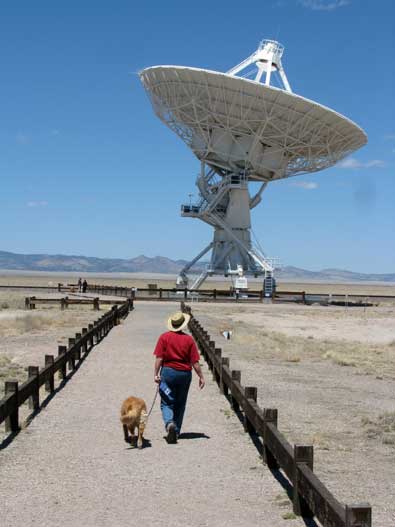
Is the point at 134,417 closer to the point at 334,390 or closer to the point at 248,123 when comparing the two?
the point at 334,390

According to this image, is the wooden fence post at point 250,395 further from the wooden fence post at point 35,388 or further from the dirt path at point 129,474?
the wooden fence post at point 35,388

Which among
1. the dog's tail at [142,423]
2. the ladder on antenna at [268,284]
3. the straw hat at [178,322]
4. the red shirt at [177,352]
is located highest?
the ladder on antenna at [268,284]

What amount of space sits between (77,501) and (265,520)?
1.58 m

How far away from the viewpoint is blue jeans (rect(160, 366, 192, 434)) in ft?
28.9

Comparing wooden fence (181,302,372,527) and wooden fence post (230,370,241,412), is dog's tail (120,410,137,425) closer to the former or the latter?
wooden fence (181,302,372,527)

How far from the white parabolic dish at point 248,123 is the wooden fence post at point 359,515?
40.0 metres

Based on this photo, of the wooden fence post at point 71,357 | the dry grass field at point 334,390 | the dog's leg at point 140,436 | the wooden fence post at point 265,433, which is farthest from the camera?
the wooden fence post at point 71,357

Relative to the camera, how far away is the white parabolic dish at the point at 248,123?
44156 millimetres

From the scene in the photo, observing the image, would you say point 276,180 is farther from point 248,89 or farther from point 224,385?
point 224,385

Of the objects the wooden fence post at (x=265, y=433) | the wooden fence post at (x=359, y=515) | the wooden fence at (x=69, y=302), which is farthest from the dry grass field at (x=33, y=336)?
the wooden fence post at (x=359, y=515)

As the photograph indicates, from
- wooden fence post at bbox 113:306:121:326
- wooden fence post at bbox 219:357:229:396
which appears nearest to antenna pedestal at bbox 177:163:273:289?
wooden fence post at bbox 113:306:121:326

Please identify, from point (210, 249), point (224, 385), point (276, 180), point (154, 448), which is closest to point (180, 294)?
point (210, 249)

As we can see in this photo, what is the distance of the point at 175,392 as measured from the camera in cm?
885

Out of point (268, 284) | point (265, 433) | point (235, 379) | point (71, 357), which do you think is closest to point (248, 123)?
point (268, 284)
